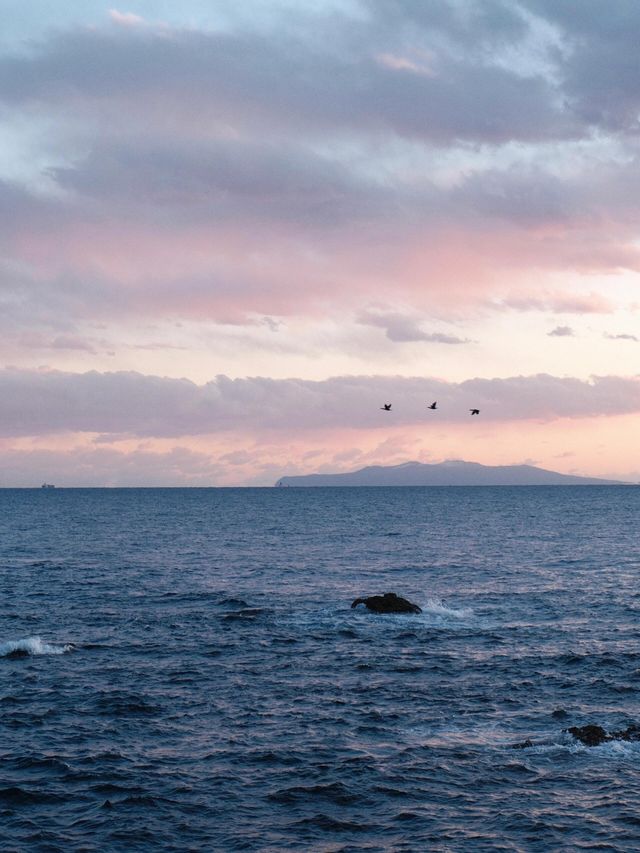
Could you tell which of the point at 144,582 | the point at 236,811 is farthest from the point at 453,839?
the point at 144,582

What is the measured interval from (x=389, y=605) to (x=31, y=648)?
2870 cm

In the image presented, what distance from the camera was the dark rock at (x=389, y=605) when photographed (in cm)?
6931

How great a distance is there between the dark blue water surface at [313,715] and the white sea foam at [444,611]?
33 cm

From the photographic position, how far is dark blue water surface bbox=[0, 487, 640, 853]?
30578 millimetres

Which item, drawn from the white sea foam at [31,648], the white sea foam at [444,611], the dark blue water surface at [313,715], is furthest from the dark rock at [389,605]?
the white sea foam at [31,648]

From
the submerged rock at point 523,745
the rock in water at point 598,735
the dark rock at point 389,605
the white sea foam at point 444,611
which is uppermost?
the dark rock at point 389,605

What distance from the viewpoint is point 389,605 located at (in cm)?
6956

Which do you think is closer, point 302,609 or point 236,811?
point 236,811

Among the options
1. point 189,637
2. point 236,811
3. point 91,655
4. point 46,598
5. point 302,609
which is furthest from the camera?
point 46,598

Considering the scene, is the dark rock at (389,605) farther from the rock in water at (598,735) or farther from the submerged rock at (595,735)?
the rock in water at (598,735)

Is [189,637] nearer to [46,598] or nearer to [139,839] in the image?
[46,598]

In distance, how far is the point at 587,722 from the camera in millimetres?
40812

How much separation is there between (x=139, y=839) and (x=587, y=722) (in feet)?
73.9

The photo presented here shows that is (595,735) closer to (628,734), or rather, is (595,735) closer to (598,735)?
(598,735)
